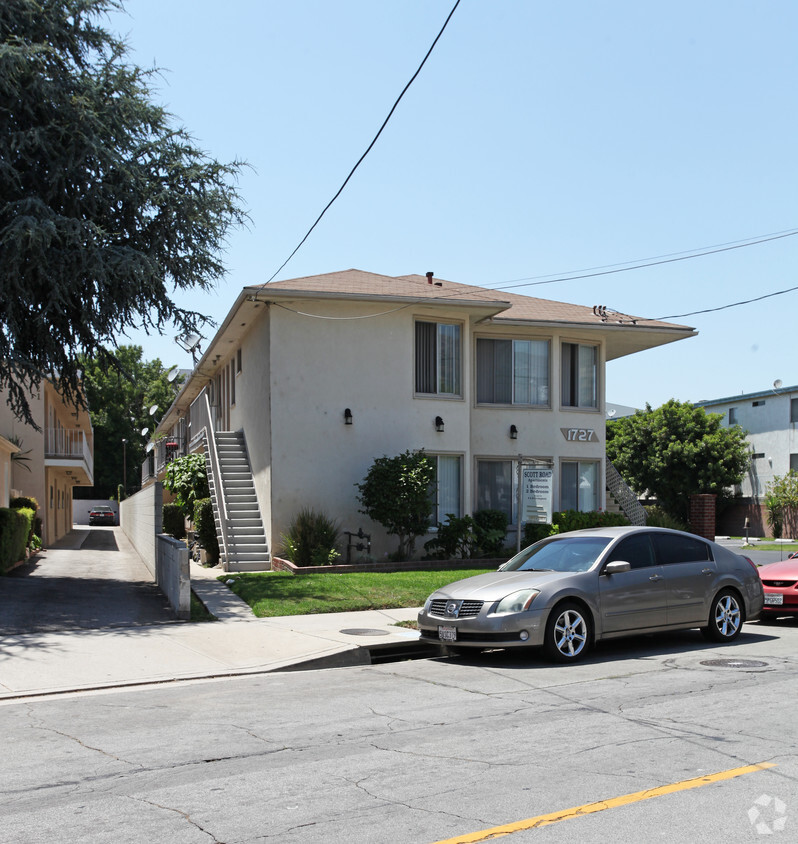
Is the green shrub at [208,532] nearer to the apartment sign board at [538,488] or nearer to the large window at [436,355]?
the large window at [436,355]

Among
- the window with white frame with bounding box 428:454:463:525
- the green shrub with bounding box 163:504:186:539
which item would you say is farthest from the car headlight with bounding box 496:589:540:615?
the green shrub with bounding box 163:504:186:539

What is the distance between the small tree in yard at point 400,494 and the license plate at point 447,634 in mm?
9356

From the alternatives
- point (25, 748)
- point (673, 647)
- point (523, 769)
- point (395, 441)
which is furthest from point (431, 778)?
point (395, 441)

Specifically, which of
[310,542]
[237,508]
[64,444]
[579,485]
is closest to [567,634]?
[310,542]

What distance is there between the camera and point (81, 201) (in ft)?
55.5

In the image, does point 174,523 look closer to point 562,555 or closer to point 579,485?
point 579,485

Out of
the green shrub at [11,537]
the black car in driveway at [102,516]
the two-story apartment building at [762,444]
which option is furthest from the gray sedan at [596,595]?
the black car in driveway at [102,516]

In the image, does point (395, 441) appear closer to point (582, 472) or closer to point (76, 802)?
point (582, 472)

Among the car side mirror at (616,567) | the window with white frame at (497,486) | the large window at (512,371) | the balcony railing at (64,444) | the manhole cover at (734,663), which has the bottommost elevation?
the manhole cover at (734,663)

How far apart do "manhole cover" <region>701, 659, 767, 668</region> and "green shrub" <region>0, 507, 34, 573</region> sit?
15.2 meters

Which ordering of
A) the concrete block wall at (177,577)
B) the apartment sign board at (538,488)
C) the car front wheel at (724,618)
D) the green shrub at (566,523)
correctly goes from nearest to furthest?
the car front wheel at (724,618), the concrete block wall at (177,577), the apartment sign board at (538,488), the green shrub at (566,523)

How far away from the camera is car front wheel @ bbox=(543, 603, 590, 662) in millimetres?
10047

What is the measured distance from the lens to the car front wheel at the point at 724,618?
11.4 meters

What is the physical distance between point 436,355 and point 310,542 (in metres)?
5.71
